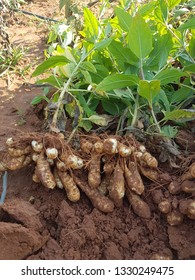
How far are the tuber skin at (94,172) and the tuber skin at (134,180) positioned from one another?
10 cm

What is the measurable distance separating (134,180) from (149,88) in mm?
344

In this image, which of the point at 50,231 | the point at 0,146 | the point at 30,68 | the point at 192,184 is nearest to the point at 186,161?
the point at 192,184

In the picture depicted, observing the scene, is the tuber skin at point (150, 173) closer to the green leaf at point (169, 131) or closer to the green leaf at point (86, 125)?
the green leaf at point (169, 131)

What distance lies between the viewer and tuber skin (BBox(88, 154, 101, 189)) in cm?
149

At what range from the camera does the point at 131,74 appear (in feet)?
5.11

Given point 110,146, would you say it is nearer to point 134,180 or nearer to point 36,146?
point 134,180

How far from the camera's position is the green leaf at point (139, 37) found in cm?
152

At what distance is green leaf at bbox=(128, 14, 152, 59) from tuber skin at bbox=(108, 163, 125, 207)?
46 cm

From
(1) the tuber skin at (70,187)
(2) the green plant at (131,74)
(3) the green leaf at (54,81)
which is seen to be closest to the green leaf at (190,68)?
(2) the green plant at (131,74)

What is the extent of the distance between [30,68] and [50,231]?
143 centimetres

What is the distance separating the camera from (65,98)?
180 centimetres

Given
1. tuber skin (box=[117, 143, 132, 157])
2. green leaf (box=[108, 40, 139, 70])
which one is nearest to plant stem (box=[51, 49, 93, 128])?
green leaf (box=[108, 40, 139, 70])
